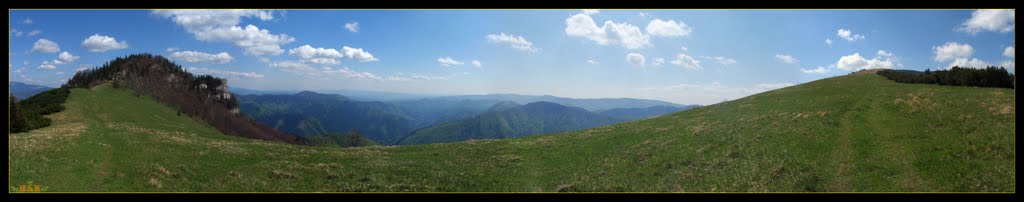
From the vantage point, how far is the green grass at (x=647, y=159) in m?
18.4

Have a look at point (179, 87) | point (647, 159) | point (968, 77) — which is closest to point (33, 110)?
point (647, 159)

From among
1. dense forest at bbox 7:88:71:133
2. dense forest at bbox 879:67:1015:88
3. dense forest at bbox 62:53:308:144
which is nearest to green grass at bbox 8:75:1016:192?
dense forest at bbox 7:88:71:133

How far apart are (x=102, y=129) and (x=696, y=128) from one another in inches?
1883

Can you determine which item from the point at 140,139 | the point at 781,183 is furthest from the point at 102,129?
the point at 781,183

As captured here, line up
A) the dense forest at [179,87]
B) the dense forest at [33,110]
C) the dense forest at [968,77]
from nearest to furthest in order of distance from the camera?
the dense forest at [33,110]
the dense forest at [968,77]
the dense forest at [179,87]

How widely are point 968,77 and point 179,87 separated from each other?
521 feet

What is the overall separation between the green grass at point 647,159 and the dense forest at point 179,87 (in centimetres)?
6433

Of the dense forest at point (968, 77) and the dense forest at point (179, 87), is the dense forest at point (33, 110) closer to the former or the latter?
the dense forest at point (179, 87)

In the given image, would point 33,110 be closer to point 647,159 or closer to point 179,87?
point 647,159

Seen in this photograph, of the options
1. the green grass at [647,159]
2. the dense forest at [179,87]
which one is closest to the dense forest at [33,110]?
the green grass at [647,159]

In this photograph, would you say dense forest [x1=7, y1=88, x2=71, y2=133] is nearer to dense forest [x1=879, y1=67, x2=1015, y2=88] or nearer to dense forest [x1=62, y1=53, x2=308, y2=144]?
dense forest [x1=62, y1=53, x2=308, y2=144]

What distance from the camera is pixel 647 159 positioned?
87.0 ft

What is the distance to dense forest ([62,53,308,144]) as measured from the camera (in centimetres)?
9475
